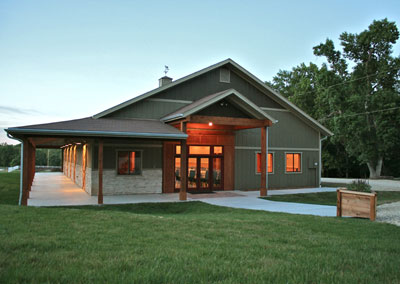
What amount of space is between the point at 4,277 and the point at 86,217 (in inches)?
175

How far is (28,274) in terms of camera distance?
367cm

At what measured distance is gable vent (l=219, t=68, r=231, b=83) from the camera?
1812 cm

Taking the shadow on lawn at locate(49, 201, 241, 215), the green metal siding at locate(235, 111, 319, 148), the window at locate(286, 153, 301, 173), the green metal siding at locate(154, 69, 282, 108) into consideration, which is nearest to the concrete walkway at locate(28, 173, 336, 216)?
the shadow on lawn at locate(49, 201, 241, 215)

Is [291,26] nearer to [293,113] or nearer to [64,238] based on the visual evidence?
[293,113]

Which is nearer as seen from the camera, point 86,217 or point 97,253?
point 97,253

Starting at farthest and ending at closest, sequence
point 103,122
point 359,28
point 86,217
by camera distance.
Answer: point 359,28, point 103,122, point 86,217

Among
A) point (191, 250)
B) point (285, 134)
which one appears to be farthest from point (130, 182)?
point (191, 250)

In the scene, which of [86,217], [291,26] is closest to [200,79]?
[291,26]

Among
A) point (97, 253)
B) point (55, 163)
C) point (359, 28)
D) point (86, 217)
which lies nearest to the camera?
point (97, 253)

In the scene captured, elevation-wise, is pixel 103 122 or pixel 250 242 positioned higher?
pixel 103 122

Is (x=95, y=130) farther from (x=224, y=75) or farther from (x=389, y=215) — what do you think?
(x=389, y=215)

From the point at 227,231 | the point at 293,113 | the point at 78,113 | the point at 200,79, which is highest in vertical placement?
the point at 78,113

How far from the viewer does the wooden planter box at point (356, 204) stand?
8.88m

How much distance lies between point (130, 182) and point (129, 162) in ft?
2.98
